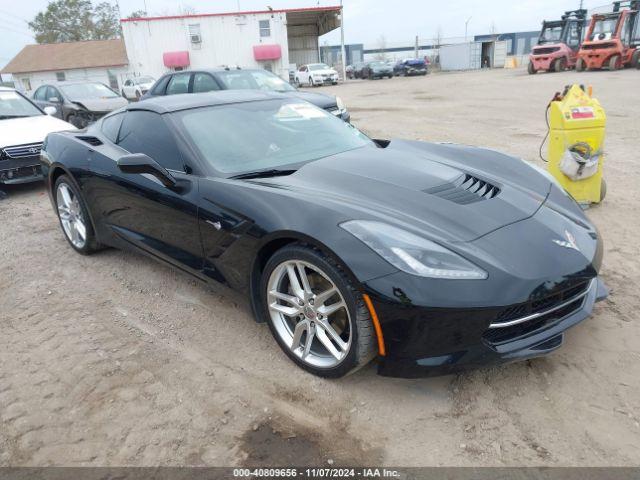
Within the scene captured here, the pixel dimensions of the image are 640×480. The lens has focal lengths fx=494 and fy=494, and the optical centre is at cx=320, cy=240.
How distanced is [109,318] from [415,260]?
A: 89.5 inches

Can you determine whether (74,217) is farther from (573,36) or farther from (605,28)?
(573,36)

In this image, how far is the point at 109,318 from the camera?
11.1 ft

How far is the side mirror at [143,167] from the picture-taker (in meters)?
2.97

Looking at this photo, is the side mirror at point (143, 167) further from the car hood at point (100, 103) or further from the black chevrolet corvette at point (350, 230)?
the car hood at point (100, 103)

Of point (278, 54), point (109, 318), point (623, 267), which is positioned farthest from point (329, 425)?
point (278, 54)

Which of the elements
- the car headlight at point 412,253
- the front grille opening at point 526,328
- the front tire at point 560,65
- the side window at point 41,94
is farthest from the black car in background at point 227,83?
the front tire at point 560,65

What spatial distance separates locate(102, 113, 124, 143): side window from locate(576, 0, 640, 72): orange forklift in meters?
25.5

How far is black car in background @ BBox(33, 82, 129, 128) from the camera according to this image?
11688mm

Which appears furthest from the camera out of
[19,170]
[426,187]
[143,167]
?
[19,170]

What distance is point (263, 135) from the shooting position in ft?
11.1

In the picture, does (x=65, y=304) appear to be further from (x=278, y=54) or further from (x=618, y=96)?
(x=278, y=54)

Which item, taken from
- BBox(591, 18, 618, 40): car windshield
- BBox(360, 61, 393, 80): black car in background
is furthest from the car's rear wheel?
BBox(360, 61, 393, 80): black car in background

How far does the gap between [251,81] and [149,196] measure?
7.32 meters

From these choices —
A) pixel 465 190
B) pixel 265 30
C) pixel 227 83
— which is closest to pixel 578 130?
pixel 465 190
